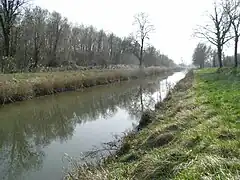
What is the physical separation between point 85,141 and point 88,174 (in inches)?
170

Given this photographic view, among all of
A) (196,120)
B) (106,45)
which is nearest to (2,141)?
(196,120)

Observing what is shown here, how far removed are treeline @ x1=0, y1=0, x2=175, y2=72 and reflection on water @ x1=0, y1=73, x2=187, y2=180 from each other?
362 inches

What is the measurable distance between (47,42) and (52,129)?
122ft

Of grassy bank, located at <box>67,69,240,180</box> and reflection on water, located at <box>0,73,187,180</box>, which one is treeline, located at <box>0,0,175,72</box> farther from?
grassy bank, located at <box>67,69,240,180</box>

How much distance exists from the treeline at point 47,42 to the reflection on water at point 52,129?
9.20 metres

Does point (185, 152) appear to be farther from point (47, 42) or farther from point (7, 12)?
point (47, 42)

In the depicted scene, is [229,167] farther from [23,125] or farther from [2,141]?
[23,125]

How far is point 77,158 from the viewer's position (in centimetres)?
775

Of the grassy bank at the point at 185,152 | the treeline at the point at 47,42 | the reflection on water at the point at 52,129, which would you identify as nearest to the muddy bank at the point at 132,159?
the grassy bank at the point at 185,152

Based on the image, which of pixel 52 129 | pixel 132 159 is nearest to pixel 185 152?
pixel 132 159

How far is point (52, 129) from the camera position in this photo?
38.4 feet

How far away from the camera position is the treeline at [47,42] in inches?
1130

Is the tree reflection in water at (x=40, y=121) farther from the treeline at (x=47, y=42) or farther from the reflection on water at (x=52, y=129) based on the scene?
the treeline at (x=47, y=42)

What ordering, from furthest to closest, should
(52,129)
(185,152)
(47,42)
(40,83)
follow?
(47,42)
(40,83)
(52,129)
(185,152)
